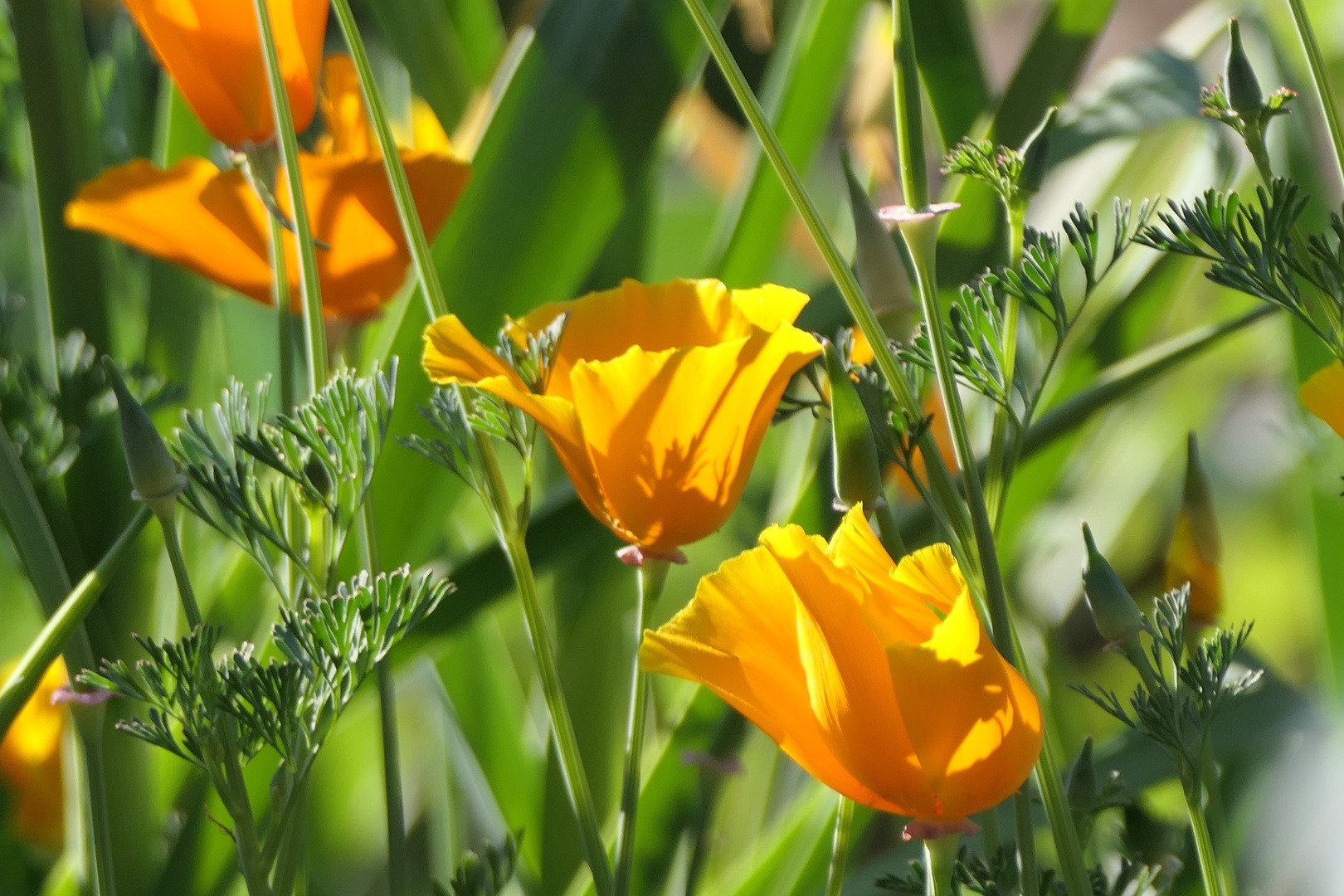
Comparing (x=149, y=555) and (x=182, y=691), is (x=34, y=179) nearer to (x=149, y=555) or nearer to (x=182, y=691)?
(x=149, y=555)

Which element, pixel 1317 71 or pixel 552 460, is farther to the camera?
pixel 552 460

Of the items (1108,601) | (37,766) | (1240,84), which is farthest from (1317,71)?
(37,766)

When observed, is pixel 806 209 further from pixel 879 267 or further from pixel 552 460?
pixel 552 460

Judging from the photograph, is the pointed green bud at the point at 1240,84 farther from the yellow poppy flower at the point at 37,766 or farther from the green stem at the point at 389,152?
the yellow poppy flower at the point at 37,766

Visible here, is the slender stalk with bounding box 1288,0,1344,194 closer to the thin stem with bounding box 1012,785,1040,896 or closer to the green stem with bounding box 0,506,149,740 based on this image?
the thin stem with bounding box 1012,785,1040,896

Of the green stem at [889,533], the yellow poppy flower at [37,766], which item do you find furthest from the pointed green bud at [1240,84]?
the yellow poppy flower at [37,766]

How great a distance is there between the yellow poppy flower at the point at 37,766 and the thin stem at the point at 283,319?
0.19 m

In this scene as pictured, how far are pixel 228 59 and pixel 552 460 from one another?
28cm

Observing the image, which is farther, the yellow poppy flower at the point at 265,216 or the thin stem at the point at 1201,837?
the yellow poppy flower at the point at 265,216

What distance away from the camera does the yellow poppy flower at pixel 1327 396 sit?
9.7 inches

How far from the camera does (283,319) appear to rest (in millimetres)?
370

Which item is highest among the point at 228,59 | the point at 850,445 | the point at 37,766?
the point at 228,59

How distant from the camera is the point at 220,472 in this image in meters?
0.28

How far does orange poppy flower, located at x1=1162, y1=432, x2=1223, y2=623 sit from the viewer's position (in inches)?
12.8
